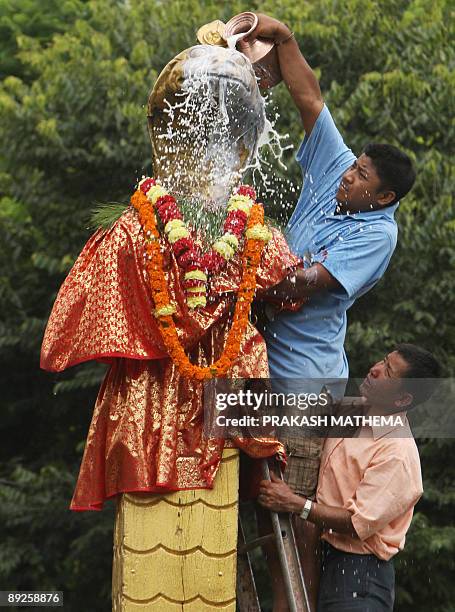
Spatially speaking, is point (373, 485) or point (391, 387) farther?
point (391, 387)

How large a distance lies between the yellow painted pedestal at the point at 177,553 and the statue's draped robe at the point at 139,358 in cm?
7

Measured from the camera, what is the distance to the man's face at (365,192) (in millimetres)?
5152

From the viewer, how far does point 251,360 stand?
15.9 feet

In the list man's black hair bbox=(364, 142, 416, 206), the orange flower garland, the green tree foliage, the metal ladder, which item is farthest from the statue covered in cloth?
the green tree foliage

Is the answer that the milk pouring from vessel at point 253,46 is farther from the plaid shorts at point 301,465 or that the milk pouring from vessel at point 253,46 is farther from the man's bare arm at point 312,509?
the man's bare arm at point 312,509

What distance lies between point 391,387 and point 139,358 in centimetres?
105

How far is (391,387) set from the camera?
5043mm

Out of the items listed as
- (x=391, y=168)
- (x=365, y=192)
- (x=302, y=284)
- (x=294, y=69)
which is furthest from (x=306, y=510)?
(x=294, y=69)

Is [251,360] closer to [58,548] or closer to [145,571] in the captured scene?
[145,571]

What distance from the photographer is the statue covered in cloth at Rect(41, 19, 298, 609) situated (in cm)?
468

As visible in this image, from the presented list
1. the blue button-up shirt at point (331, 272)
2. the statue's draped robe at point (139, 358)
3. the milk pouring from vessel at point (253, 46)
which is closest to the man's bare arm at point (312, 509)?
the statue's draped robe at point (139, 358)

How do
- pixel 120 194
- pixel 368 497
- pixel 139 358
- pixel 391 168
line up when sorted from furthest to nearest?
pixel 120 194
pixel 391 168
pixel 368 497
pixel 139 358

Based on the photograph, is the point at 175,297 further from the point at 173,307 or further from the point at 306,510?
the point at 306,510

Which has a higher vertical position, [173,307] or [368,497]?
[173,307]
